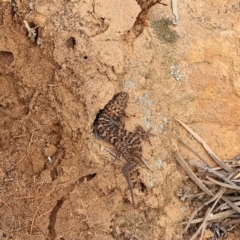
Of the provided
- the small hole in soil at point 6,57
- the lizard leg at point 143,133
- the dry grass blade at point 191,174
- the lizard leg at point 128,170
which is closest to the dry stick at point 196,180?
the dry grass blade at point 191,174

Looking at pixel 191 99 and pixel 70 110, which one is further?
pixel 191 99

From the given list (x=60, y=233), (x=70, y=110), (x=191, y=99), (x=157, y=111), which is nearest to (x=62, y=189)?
(x=60, y=233)

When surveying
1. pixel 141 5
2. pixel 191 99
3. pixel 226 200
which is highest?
pixel 141 5

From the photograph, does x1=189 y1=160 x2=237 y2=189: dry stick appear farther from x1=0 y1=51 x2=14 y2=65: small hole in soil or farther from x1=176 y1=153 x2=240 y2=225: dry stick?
x1=0 y1=51 x2=14 y2=65: small hole in soil

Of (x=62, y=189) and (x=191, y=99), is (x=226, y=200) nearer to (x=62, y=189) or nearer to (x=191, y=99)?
(x=191, y=99)

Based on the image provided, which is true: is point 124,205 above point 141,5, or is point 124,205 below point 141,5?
below

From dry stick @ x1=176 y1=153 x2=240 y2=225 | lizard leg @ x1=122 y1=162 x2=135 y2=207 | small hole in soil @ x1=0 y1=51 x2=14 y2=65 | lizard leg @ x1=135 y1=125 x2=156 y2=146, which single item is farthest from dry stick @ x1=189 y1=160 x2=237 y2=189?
small hole in soil @ x1=0 y1=51 x2=14 y2=65

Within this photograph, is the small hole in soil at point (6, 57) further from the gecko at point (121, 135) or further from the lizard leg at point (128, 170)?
the lizard leg at point (128, 170)

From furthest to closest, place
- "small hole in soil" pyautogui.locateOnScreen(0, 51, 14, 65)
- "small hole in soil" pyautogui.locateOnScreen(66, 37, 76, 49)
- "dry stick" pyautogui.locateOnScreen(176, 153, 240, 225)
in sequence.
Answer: "dry stick" pyautogui.locateOnScreen(176, 153, 240, 225) → "small hole in soil" pyautogui.locateOnScreen(0, 51, 14, 65) → "small hole in soil" pyautogui.locateOnScreen(66, 37, 76, 49)

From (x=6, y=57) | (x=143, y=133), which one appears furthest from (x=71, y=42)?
(x=143, y=133)
